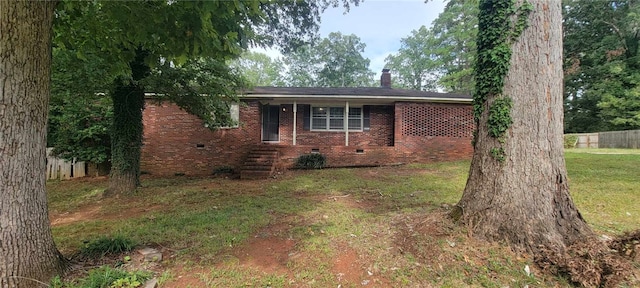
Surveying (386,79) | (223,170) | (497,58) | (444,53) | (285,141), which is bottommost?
(223,170)

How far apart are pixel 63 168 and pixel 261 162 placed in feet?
22.7

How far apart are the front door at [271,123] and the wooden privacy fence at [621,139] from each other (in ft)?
71.4

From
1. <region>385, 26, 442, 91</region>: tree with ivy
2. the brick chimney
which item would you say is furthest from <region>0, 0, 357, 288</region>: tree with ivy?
<region>385, 26, 442, 91</region>: tree with ivy

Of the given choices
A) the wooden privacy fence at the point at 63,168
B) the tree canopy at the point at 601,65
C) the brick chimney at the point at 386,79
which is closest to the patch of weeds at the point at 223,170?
the wooden privacy fence at the point at 63,168

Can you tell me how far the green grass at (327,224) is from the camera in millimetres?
2857

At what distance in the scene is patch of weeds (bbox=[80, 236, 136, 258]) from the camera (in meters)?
3.14

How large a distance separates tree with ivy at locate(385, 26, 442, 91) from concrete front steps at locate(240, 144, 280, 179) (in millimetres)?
29133

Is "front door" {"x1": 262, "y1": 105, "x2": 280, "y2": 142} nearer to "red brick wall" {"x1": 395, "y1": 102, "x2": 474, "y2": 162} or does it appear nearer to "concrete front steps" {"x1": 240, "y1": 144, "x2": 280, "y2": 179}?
"concrete front steps" {"x1": 240, "y1": 144, "x2": 280, "y2": 179}

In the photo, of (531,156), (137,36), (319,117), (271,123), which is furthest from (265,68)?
(531,156)

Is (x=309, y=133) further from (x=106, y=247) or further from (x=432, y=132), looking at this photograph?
(x=106, y=247)

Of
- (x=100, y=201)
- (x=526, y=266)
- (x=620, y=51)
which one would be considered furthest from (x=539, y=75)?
(x=620, y=51)

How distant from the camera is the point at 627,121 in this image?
1838 cm

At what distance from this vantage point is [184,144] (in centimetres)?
1119

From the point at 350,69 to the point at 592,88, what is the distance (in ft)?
88.8
